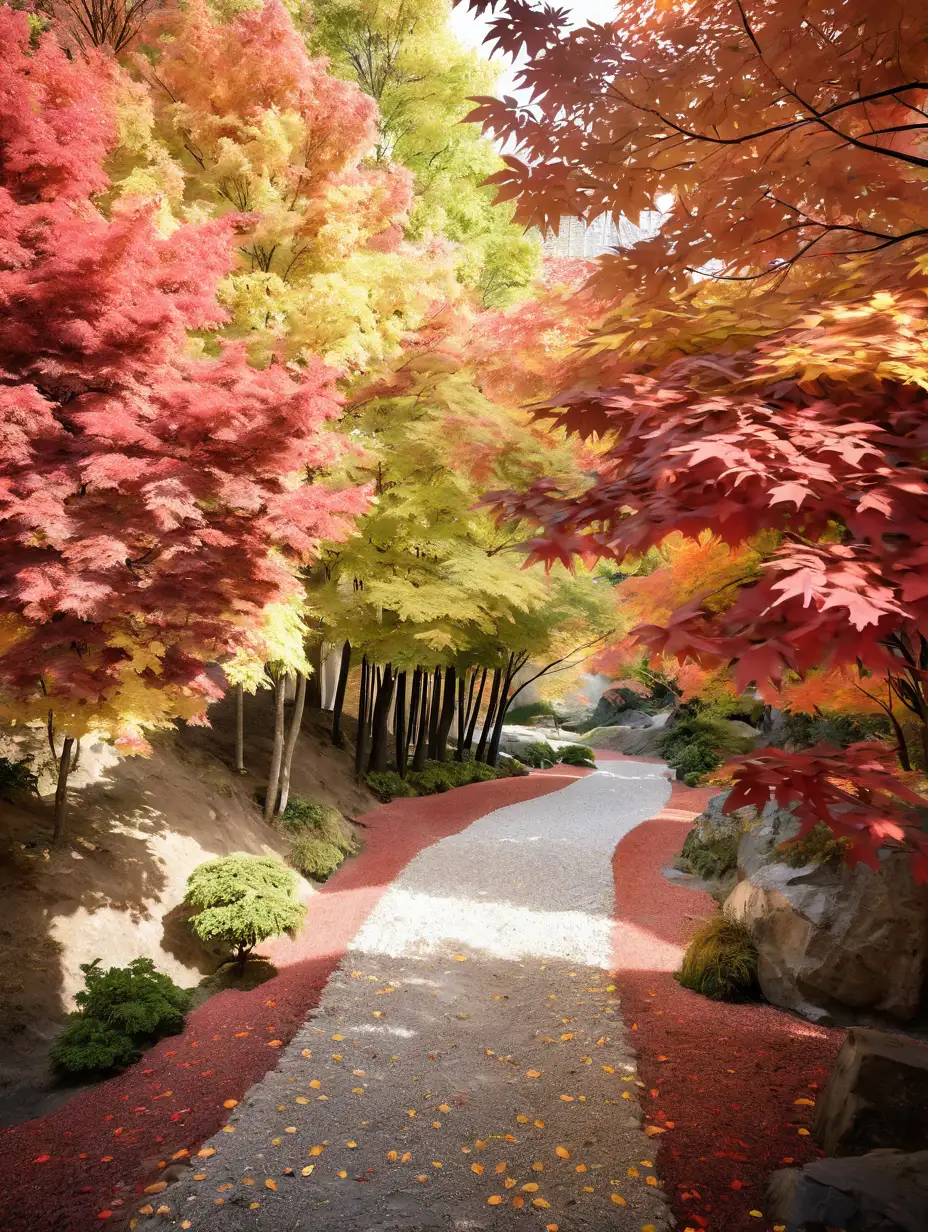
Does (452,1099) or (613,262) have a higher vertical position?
(613,262)

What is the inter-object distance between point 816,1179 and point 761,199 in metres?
4.00

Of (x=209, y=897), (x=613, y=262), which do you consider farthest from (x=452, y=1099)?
(x=613, y=262)

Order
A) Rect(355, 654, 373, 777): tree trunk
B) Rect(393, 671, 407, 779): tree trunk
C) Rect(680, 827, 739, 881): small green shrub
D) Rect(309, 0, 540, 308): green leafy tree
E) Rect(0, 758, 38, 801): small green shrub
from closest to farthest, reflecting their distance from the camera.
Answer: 1. Rect(0, 758, 38, 801): small green shrub
2. Rect(680, 827, 739, 881): small green shrub
3. Rect(309, 0, 540, 308): green leafy tree
4. Rect(355, 654, 373, 777): tree trunk
5. Rect(393, 671, 407, 779): tree trunk

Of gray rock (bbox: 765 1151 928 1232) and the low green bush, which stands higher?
gray rock (bbox: 765 1151 928 1232)

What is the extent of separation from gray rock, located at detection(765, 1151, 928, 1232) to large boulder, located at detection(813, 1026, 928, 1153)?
Answer: 44 cm

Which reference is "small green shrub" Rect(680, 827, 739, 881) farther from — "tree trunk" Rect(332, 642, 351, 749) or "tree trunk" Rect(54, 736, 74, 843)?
"tree trunk" Rect(54, 736, 74, 843)

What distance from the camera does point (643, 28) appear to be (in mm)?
3955

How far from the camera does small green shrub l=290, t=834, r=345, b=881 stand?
9031 millimetres

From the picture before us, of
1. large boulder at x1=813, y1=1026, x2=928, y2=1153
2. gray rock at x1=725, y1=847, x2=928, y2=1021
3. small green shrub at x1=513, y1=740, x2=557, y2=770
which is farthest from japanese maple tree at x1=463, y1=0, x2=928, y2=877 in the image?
small green shrub at x1=513, y1=740, x2=557, y2=770

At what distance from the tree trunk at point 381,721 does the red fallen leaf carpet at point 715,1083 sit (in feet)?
25.6

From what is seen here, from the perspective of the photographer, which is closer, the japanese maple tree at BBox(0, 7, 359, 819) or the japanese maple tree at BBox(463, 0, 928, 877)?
the japanese maple tree at BBox(463, 0, 928, 877)

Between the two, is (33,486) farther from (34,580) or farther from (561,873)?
(561,873)

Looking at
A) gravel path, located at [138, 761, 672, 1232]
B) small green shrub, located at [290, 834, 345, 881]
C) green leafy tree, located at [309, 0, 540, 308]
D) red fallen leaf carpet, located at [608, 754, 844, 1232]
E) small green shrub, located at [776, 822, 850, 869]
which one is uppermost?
green leafy tree, located at [309, 0, 540, 308]

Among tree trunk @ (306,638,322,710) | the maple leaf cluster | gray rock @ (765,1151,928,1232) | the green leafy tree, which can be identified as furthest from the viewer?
tree trunk @ (306,638,322,710)
